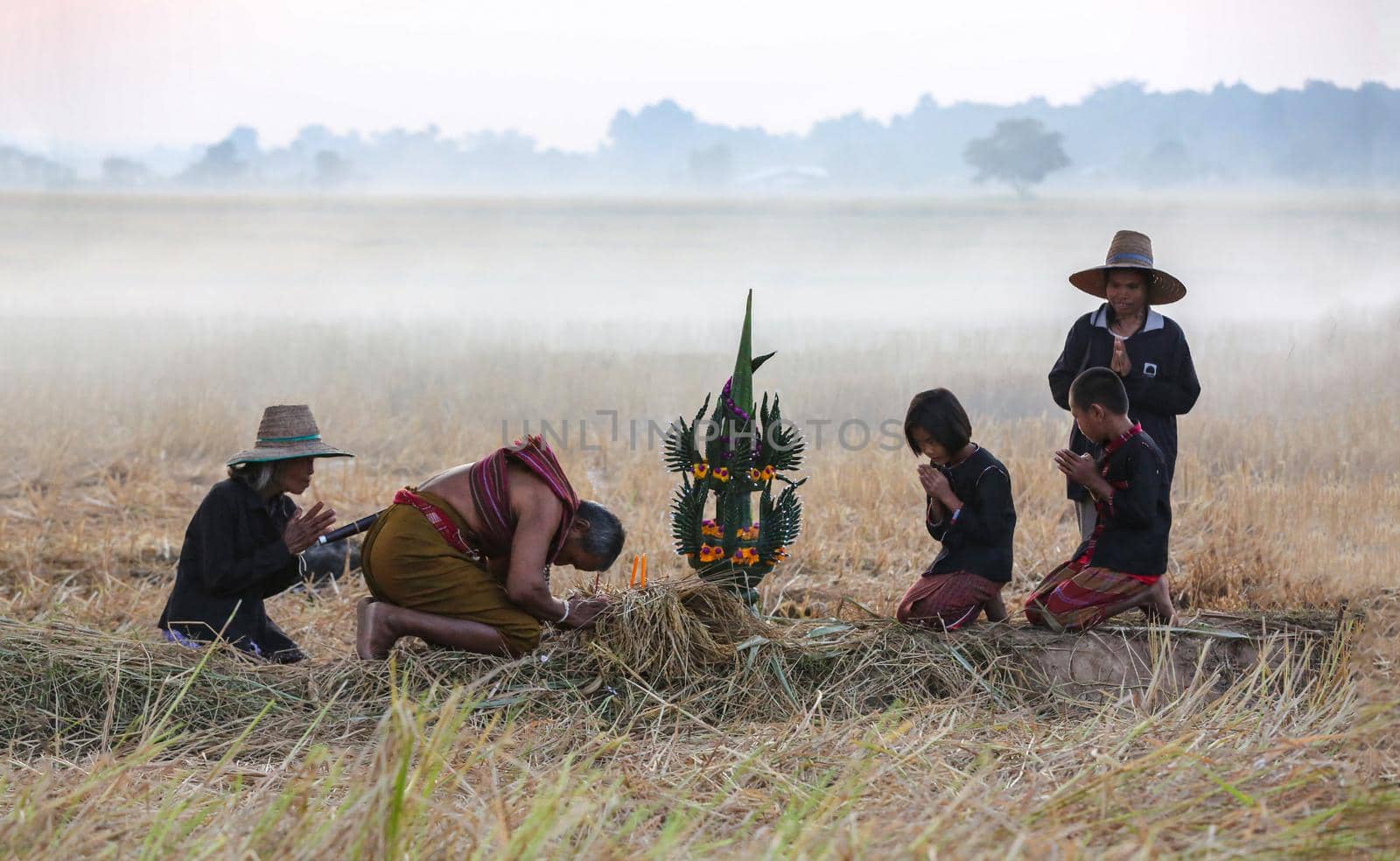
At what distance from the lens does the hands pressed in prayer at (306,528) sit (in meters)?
4.84

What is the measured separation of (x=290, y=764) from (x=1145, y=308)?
3.65 m

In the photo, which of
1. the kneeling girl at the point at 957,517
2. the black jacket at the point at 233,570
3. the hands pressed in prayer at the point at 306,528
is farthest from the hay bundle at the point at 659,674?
the hands pressed in prayer at the point at 306,528

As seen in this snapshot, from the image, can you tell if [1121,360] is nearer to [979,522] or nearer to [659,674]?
[979,522]

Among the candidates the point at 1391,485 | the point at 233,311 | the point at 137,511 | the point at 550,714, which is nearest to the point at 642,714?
the point at 550,714

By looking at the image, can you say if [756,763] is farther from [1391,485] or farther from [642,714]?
[1391,485]

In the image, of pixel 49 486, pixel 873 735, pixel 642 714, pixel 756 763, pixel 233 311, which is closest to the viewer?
pixel 756 763

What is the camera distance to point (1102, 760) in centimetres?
326

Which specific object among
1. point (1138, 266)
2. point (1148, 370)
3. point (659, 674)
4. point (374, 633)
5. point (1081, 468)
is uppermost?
point (1138, 266)

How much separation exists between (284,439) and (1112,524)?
3.19m

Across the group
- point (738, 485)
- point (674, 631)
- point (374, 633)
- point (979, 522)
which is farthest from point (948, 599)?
point (374, 633)

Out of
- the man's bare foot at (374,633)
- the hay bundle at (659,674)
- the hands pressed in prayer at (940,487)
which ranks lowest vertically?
the hay bundle at (659,674)

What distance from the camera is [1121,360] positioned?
199 inches

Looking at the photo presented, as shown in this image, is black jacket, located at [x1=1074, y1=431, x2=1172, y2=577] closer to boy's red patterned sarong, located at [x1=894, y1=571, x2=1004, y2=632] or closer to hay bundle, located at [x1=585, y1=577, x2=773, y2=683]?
boy's red patterned sarong, located at [x1=894, y1=571, x2=1004, y2=632]

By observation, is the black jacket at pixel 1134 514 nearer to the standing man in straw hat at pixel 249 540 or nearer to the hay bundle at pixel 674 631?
the hay bundle at pixel 674 631
